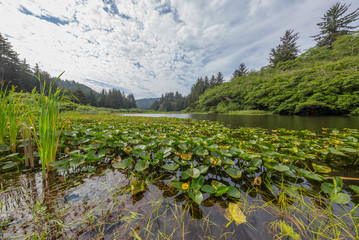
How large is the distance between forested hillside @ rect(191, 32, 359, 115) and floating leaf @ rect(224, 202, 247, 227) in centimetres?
1566

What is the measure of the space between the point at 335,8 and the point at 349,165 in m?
37.5

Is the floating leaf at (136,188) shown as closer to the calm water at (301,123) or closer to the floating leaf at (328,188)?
the floating leaf at (328,188)

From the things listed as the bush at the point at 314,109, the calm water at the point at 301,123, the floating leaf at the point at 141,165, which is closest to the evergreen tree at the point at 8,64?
the floating leaf at the point at 141,165

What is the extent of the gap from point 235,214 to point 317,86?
18.2 m

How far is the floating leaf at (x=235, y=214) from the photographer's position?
0.89 metres

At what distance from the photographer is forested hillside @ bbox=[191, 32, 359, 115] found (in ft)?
35.2

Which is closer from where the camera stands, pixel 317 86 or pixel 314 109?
pixel 314 109

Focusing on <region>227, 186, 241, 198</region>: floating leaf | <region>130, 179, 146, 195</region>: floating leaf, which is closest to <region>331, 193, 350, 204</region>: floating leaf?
<region>227, 186, 241, 198</region>: floating leaf


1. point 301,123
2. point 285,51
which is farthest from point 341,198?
point 285,51

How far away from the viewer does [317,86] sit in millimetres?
12352

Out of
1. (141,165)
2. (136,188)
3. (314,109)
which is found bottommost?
(136,188)

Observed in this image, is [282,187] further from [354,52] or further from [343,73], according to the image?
[354,52]

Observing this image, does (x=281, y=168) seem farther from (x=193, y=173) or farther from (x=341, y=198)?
(x=193, y=173)

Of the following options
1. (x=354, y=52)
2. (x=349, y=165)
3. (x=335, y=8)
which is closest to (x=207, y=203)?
(x=349, y=165)
